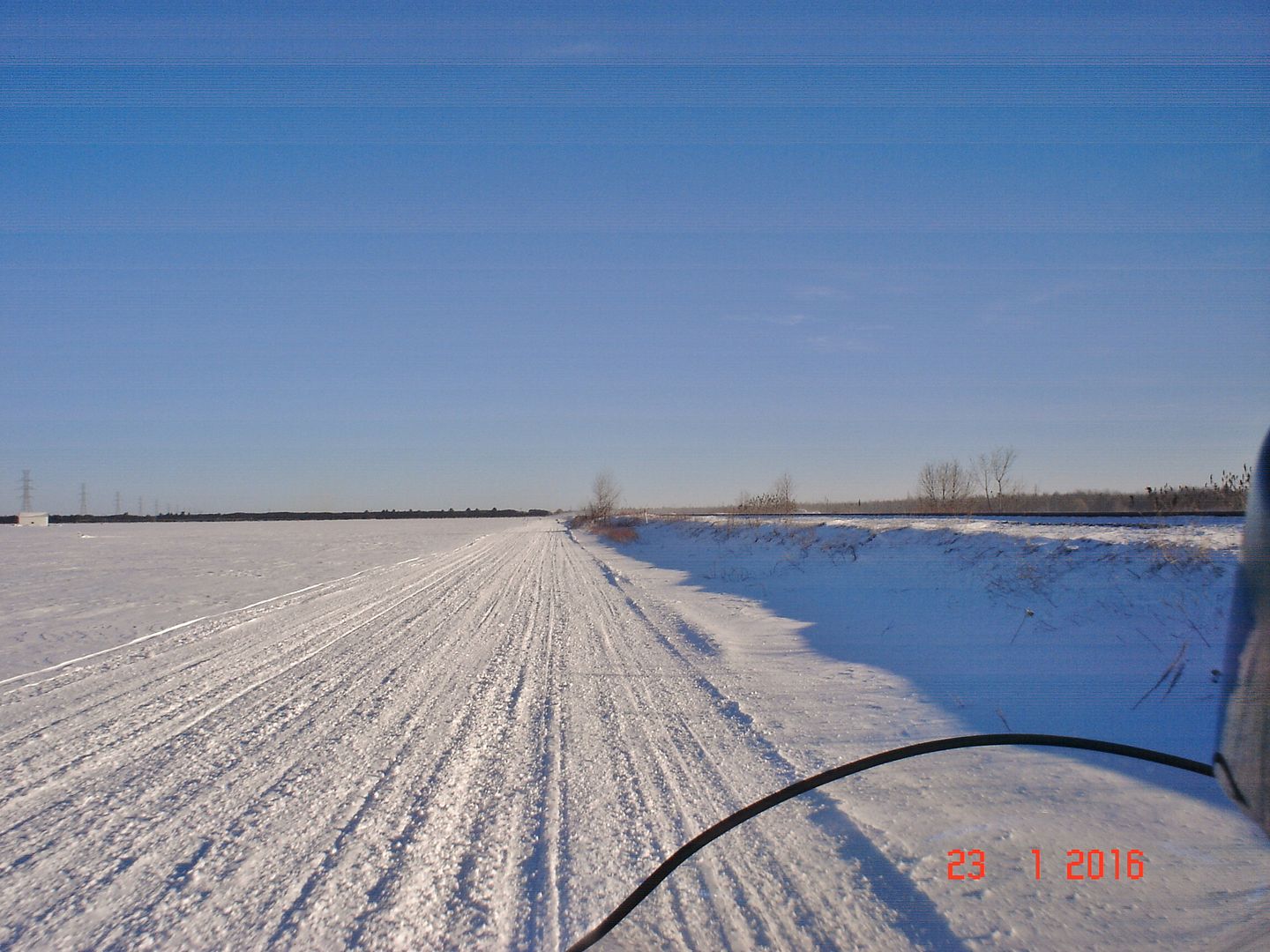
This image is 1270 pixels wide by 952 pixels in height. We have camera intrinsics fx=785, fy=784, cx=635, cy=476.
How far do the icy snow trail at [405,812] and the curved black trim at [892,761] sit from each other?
70 mm

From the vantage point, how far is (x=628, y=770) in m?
4.30

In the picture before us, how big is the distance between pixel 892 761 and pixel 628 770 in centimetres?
325

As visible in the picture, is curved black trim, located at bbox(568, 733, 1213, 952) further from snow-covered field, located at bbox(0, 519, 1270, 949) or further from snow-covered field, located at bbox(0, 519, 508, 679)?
snow-covered field, located at bbox(0, 519, 508, 679)

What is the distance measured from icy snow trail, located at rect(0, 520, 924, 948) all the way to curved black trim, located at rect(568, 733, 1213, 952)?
70 millimetres

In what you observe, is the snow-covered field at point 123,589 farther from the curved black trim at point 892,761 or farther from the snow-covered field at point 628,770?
the curved black trim at point 892,761

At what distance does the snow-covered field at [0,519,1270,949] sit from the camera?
5.05 feet

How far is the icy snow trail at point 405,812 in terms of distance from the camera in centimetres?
240

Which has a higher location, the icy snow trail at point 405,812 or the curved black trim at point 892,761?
the curved black trim at point 892,761

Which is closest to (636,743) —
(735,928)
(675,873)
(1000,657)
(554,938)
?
(554,938)
